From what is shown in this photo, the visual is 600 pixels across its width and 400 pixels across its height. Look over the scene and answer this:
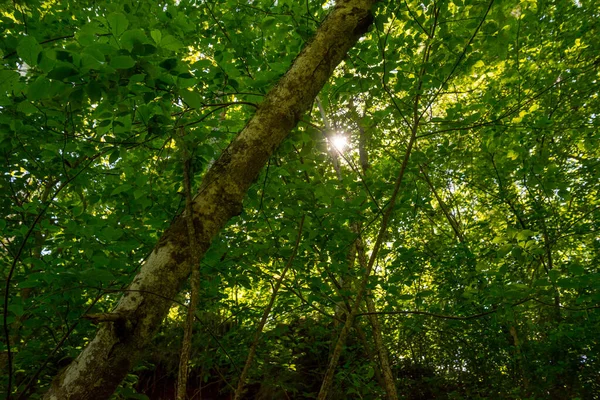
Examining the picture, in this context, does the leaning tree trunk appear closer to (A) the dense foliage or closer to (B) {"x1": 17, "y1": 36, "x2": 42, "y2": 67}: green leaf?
(A) the dense foliage

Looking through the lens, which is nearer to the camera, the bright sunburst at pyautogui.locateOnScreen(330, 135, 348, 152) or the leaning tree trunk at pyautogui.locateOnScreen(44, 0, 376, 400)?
the leaning tree trunk at pyautogui.locateOnScreen(44, 0, 376, 400)

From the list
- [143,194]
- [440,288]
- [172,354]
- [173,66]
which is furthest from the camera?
[172,354]

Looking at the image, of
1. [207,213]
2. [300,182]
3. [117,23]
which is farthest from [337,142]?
[117,23]

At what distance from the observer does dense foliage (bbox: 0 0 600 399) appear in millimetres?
1717

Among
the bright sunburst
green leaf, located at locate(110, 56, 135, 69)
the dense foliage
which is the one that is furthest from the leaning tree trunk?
green leaf, located at locate(110, 56, 135, 69)

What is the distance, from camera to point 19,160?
3080mm

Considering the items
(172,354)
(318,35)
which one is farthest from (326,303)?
(172,354)

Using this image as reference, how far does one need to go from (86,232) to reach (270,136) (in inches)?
52.6

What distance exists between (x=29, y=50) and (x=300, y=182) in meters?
1.69

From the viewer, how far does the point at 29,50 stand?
1.05m

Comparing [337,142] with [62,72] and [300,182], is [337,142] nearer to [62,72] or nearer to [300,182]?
[300,182]

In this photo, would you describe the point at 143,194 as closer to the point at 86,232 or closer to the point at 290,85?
the point at 86,232

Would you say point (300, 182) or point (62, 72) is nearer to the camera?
point (62, 72)

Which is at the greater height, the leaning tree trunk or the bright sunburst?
the bright sunburst
